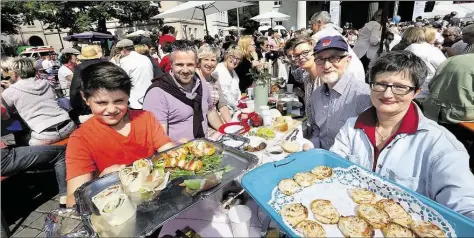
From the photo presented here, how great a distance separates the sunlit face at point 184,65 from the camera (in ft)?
9.14

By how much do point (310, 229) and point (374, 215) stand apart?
0.39 m

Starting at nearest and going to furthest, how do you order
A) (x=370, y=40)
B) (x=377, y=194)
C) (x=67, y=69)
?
(x=377, y=194), (x=370, y=40), (x=67, y=69)

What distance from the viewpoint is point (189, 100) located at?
291 cm

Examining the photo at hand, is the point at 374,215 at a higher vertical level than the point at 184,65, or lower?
lower

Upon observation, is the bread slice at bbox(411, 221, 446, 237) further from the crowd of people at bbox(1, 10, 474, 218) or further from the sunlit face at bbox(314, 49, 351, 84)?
the sunlit face at bbox(314, 49, 351, 84)

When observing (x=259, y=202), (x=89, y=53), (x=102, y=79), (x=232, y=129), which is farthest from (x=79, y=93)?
(x=259, y=202)

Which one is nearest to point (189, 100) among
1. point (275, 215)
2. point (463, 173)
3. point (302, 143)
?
point (302, 143)

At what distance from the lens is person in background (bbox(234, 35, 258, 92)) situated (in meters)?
5.77

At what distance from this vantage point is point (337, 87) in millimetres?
2523

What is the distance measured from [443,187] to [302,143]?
1134mm

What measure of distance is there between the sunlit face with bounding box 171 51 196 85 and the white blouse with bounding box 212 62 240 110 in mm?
1527

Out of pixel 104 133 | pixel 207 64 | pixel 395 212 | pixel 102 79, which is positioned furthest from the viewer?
pixel 207 64

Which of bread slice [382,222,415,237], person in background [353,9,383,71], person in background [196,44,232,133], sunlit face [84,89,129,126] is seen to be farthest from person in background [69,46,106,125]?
person in background [353,9,383,71]

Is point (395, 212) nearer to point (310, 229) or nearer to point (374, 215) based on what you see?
point (374, 215)
